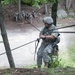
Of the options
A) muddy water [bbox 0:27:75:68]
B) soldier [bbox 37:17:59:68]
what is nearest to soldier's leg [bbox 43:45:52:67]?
soldier [bbox 37:17:59:68]

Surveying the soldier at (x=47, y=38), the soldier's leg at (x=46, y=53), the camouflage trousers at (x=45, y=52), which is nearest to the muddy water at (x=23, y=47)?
the camouflage trousers at (x=45, y=52)

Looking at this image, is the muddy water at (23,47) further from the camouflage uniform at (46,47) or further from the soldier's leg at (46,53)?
the soldier's leg at (46,53)

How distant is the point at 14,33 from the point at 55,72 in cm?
1039

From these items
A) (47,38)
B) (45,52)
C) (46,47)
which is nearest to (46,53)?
(45,52)

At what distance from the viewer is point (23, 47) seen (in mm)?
11273

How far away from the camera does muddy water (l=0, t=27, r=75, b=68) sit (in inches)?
380

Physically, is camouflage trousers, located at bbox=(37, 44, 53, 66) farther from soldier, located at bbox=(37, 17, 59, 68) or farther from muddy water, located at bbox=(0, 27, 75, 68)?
muddy water, located at bbox=(0, 27, 75, 68)

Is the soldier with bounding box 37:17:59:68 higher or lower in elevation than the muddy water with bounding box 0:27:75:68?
higher

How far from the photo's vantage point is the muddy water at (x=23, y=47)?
31.7 feet

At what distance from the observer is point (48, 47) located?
632cm

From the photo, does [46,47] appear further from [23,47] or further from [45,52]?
[23,47]

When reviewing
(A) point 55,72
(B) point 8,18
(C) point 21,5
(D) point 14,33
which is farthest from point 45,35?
(C) point 21,5

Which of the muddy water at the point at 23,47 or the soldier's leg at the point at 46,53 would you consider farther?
the muddy water at the point at 23,47

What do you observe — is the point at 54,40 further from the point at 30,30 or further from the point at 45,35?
the point at 30,30
